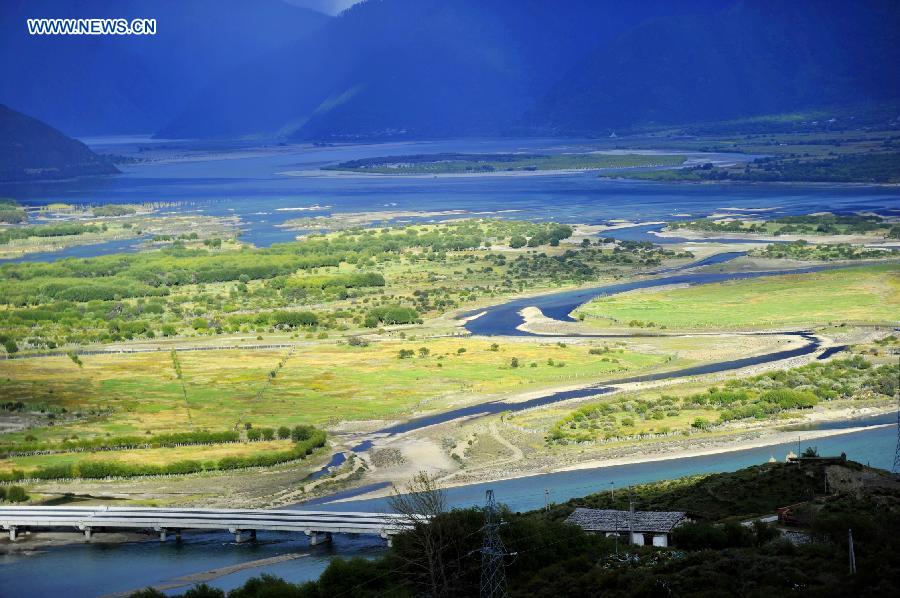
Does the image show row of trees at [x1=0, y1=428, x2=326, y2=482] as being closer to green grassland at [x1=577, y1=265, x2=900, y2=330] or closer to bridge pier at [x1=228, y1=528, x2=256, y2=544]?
bridge pier at [x1=228, y1=528, x2=256, y2=544]

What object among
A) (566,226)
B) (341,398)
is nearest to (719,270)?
(566,226)

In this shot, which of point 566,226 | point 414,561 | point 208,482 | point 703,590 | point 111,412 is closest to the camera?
point 703,590

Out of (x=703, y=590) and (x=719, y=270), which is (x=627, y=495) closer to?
(x=703, y=590)

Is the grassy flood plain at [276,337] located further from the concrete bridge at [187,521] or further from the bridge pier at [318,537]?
the bridge pier at [318,537]

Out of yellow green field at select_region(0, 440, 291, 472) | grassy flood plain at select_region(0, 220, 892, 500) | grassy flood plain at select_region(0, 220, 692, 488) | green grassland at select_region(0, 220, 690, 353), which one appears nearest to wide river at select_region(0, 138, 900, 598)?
grassy flood plain at select_region(0, 220, 892, 500)

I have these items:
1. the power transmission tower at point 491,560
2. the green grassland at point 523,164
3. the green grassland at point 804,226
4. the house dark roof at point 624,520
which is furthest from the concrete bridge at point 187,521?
the green grassland at point 523,164

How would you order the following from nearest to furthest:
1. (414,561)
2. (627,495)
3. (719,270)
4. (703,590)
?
1. (703,590)
2. (414,561)
3. (627,495)
4. (719,270)
